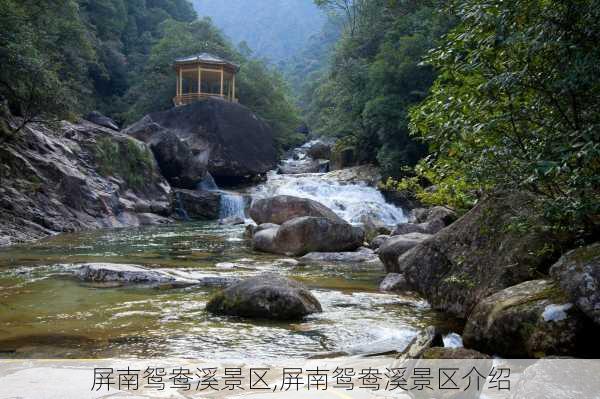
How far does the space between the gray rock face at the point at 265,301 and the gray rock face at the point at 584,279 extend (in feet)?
8.77

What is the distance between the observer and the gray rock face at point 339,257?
10.7 m

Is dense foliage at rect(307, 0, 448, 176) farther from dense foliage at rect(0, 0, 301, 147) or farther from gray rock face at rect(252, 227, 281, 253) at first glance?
gray rock face at rect(252, 227, 281, 253)

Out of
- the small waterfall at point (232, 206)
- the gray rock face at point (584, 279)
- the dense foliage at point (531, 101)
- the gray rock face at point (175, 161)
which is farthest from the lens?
the gray rock face at point (175, 161)

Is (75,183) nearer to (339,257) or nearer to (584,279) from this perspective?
(339,257)

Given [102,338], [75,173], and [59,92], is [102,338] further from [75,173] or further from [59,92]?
[75,173]

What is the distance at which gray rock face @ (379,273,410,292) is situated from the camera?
736 centimetres

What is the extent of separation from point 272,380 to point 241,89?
116ft

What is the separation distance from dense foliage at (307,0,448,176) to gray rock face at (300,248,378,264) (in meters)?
10.8

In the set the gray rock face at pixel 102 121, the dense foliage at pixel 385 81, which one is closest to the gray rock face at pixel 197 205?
the gray rock face at pixel 102 121

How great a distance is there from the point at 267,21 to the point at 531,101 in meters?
126

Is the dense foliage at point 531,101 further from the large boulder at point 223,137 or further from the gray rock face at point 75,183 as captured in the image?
the large boulder at point 223,137

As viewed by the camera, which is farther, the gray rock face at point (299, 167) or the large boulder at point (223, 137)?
the gray rock face at point (299, 167)

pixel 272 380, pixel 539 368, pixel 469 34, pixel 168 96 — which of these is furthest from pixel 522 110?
pixel 168 96

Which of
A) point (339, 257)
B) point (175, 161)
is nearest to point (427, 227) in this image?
point (339, 257)
